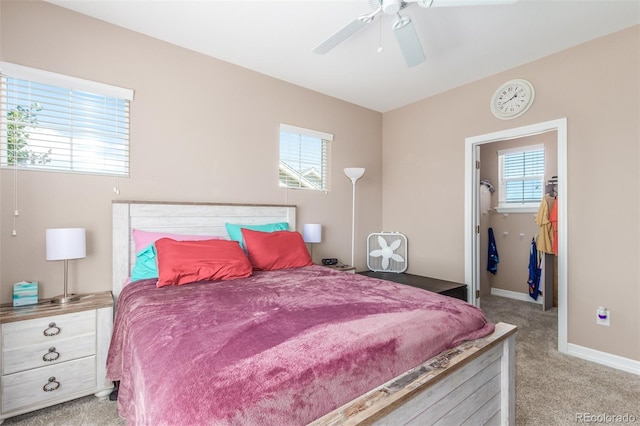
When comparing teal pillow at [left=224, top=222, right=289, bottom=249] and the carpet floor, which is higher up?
teal pillow at [left=224, top=222, right=289, bottom=249]

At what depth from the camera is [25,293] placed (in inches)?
76.6

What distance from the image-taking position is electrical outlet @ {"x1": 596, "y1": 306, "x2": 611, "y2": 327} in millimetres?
2488

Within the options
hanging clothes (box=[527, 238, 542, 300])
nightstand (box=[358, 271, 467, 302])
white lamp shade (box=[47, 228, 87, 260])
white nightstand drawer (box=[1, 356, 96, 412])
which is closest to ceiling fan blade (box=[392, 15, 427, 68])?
nightstand (box=[358, 271, 467, 302])

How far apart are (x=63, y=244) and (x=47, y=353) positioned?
2.18 ft

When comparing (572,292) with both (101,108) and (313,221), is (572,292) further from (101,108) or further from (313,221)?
(101,108)

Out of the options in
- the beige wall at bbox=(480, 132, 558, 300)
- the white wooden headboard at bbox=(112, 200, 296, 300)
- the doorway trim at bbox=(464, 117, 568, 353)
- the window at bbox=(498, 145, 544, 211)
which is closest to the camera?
the white wooden headboard at bbox=(112, 200, 296, 300)

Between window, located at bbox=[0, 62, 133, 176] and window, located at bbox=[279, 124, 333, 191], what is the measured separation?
1.52 m

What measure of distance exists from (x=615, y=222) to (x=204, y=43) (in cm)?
382

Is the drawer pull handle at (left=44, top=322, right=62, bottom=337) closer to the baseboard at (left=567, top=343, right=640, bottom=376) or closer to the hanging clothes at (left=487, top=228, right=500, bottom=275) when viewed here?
the baseboard at (left=567, top=343, right=640, bottom=376)

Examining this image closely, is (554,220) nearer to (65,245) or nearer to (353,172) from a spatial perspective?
(353,172)

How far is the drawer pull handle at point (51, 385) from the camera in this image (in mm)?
1827

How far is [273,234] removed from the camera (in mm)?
2781

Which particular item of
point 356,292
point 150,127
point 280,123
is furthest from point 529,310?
point 150,127

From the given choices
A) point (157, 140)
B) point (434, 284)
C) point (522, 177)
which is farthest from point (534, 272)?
point (157, 140)
